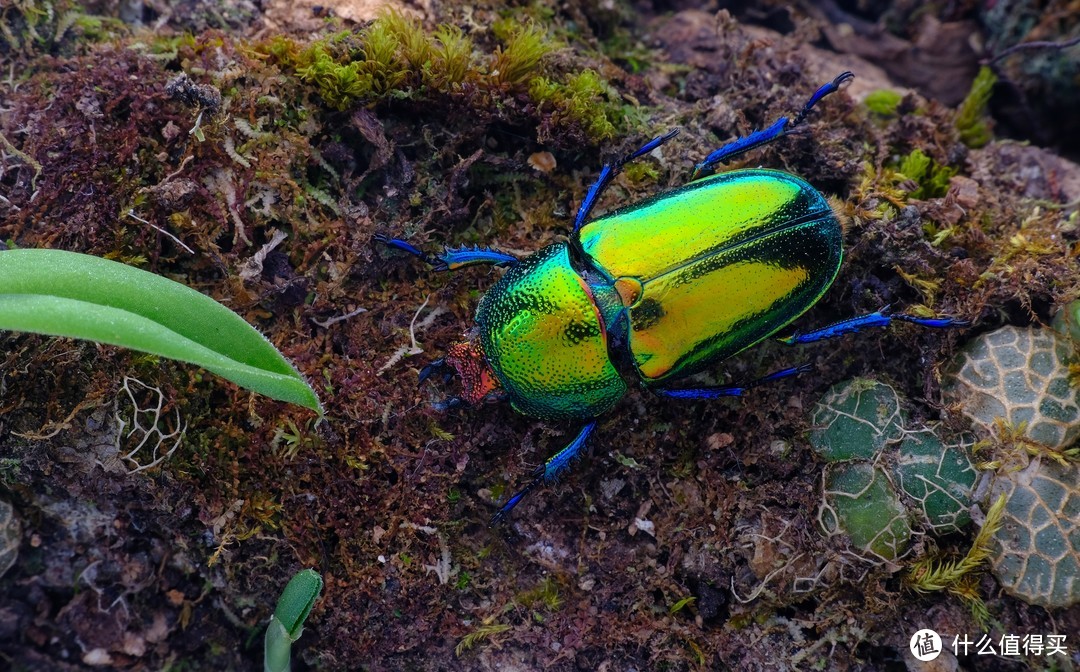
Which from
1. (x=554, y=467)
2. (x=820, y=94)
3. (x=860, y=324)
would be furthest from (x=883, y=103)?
(x=554, y=467)

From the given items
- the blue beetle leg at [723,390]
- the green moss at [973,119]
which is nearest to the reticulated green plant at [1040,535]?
the blue beetle leg at [723,390]

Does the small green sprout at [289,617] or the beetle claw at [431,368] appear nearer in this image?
the small green sprout at [289,617]

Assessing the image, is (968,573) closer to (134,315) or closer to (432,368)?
(432,368)

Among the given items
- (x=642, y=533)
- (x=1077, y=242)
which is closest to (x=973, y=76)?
(x=1077, y=242)

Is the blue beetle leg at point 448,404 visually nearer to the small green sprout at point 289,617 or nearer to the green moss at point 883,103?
the small green sprout at point 289,617

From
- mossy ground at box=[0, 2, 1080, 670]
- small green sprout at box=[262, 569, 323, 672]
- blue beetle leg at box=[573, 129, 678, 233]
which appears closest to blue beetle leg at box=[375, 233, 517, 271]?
mossy ground at box=[0, 2, 1080, 670]

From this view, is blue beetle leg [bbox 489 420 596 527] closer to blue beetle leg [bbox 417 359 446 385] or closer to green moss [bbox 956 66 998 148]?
blue beetle leg [bbox 417 359 446 385]

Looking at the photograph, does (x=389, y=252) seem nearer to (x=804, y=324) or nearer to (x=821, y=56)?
(x=804, y=324)
